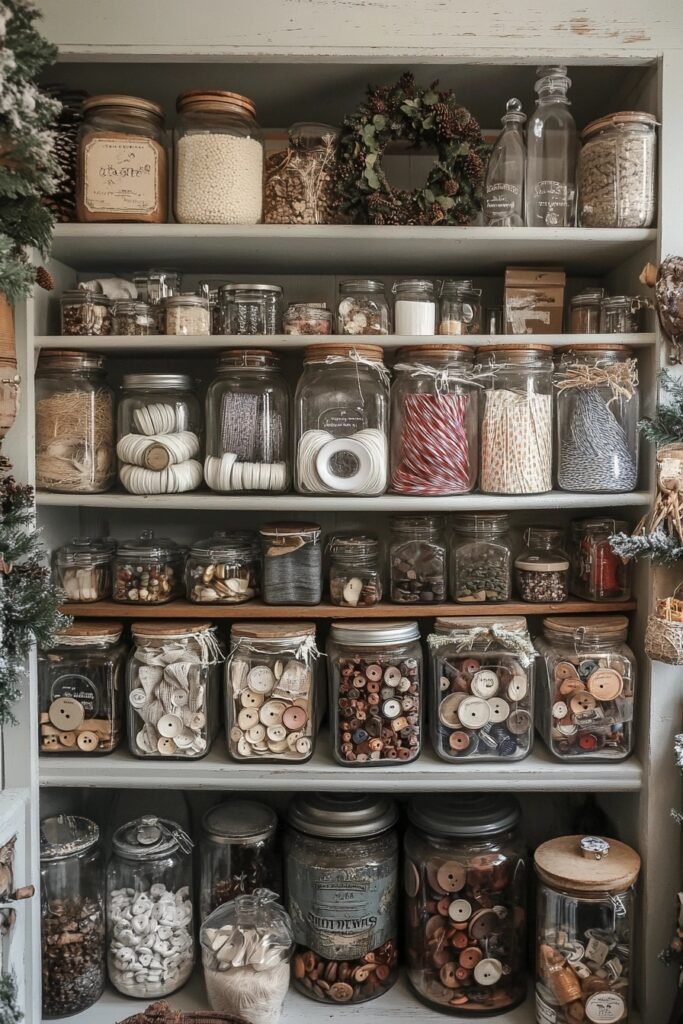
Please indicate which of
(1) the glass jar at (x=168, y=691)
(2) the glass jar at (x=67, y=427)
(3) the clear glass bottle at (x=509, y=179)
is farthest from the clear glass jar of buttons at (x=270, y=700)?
(3) the clear glass bottle at (x=509, y=179)

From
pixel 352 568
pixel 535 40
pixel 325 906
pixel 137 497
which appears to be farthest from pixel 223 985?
pixel 535 40

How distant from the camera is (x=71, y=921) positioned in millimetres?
1660

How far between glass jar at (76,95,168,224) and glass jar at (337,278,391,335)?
1.32 feet

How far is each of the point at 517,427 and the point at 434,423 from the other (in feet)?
0.53

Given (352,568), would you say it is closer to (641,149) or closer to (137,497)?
(137,497)

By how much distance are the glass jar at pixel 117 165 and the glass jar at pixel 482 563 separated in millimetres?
880

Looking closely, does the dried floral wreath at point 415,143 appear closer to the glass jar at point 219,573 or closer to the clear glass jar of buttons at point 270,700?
the glass jar at point 219,573

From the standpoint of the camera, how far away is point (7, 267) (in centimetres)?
124

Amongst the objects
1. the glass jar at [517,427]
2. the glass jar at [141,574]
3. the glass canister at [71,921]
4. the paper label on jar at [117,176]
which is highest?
the paper label on jar at [117,176]

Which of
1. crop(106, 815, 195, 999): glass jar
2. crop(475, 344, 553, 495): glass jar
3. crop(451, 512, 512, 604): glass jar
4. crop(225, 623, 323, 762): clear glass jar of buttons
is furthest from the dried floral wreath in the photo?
crop(106, 815, 195, 999): glass jar

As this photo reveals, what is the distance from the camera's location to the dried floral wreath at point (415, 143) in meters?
1.54

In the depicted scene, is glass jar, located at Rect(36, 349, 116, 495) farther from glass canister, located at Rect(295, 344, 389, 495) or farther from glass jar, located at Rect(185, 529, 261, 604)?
glass canister, located at Rect(295, 344, 389, 495)

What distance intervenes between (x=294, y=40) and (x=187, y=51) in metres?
0.20

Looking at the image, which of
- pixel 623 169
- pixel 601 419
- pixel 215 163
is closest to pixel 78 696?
pixel 215 163
